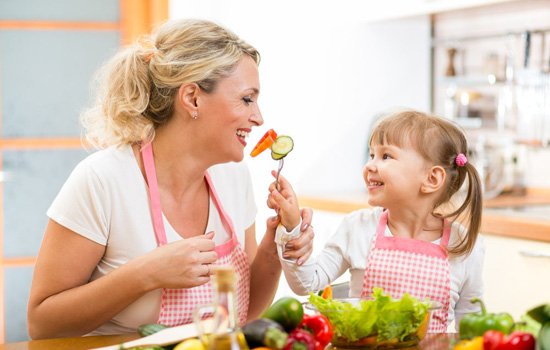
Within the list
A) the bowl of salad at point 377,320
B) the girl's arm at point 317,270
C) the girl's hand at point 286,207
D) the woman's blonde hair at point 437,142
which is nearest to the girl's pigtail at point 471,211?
the woman's blonde hair at point 437,142

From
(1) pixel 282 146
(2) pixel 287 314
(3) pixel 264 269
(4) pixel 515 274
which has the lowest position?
(4) pixel 515 274

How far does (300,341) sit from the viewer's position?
134cm

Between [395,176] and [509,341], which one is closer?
[509,341]

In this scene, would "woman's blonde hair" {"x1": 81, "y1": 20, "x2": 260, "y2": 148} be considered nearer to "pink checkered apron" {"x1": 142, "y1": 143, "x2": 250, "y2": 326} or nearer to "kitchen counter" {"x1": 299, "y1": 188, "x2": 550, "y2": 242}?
"pink checkered apron" {"x1": 142, "y1": 143, "x2": 250, "y2": 326}

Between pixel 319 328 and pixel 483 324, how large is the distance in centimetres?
27

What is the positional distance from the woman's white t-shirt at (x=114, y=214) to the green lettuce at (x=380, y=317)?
53cm

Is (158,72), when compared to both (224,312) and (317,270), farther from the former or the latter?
(224,312)

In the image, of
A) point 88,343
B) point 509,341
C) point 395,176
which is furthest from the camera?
point 395,176

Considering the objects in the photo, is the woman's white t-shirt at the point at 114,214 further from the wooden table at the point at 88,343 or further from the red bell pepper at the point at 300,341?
the red bell pepper at the point at 300,341

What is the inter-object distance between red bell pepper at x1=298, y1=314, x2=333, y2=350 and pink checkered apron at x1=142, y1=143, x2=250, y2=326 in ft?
1.46

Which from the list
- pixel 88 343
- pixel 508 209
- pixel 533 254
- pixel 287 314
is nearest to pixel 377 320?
pixel 287 314

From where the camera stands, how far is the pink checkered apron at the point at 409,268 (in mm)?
1953

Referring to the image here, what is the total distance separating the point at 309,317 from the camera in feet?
4.80

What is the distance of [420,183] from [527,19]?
1735 millimetres
